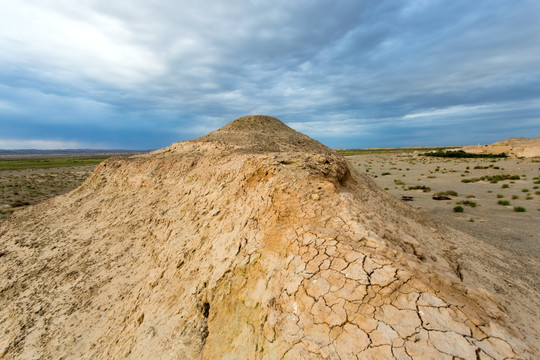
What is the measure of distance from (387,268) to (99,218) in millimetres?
7384

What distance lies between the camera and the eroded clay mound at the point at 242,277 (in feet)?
8.19

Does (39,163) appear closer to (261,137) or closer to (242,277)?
(261,137)

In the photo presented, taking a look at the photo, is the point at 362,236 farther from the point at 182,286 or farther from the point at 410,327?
the point at 182,286

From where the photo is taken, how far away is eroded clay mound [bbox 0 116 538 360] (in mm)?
2496

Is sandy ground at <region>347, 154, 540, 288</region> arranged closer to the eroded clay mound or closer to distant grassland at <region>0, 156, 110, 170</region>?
Answer: the eroded clay mound

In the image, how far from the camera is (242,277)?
3.68 m

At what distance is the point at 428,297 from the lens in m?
2.57

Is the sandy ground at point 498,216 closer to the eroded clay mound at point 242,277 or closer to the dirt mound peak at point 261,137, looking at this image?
the dirt mound peak at point 261,137

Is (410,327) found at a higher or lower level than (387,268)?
lower

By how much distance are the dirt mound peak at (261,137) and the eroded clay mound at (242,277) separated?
89 cm

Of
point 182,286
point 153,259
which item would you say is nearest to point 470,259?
point 182,286

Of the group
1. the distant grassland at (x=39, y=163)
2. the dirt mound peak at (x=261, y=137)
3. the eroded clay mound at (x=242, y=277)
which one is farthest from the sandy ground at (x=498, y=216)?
the distant grassland at (x=39, y=163)

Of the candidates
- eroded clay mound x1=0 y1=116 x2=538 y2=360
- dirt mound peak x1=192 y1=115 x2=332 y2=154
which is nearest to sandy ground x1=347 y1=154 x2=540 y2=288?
dirt mound peak x1=192 y1=115 x2=332 y2=154

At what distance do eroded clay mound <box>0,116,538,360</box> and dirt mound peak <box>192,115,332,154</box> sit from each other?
2.93 feet
